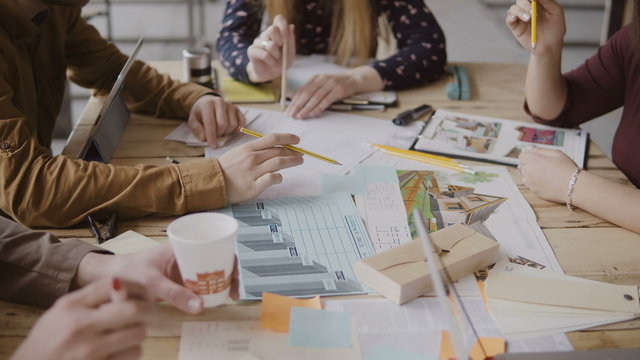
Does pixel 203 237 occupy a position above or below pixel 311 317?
above

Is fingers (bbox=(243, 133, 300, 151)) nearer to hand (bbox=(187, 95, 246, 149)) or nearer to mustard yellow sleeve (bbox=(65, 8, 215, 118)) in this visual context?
hand (bbox=(187, 95, 246, 149))

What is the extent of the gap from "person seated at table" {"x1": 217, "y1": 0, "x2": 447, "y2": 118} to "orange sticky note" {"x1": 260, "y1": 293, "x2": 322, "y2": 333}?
73 centimetres

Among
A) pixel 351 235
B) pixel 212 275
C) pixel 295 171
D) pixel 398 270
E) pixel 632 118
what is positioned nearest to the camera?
Answer: pixel 212 275

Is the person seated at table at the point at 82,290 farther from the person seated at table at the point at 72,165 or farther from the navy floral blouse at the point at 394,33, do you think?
the navy floral blouse at the point at 394,33

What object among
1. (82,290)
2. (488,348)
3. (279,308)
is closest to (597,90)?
(488,348)

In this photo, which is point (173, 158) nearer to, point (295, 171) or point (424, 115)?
point (295, 171)

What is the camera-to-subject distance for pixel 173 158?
137cm

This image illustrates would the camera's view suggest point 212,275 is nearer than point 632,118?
Yes

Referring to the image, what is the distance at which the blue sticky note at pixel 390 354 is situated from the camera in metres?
0.81

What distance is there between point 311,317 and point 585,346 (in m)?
0.36

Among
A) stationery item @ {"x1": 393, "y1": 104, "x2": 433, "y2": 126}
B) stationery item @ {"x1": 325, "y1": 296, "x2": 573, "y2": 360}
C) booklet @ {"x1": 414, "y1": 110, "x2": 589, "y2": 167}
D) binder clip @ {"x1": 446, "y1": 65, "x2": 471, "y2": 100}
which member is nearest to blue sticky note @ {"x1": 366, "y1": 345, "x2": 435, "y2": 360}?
stationery item @ {"x1": 325, "y1": 296, "x2": 573, "y2": 360}

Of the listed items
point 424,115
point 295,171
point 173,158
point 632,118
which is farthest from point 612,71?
point 173,158

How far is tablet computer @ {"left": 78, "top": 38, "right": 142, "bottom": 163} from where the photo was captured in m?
1.28

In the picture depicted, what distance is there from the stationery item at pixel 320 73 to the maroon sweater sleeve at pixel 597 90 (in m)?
0.37
